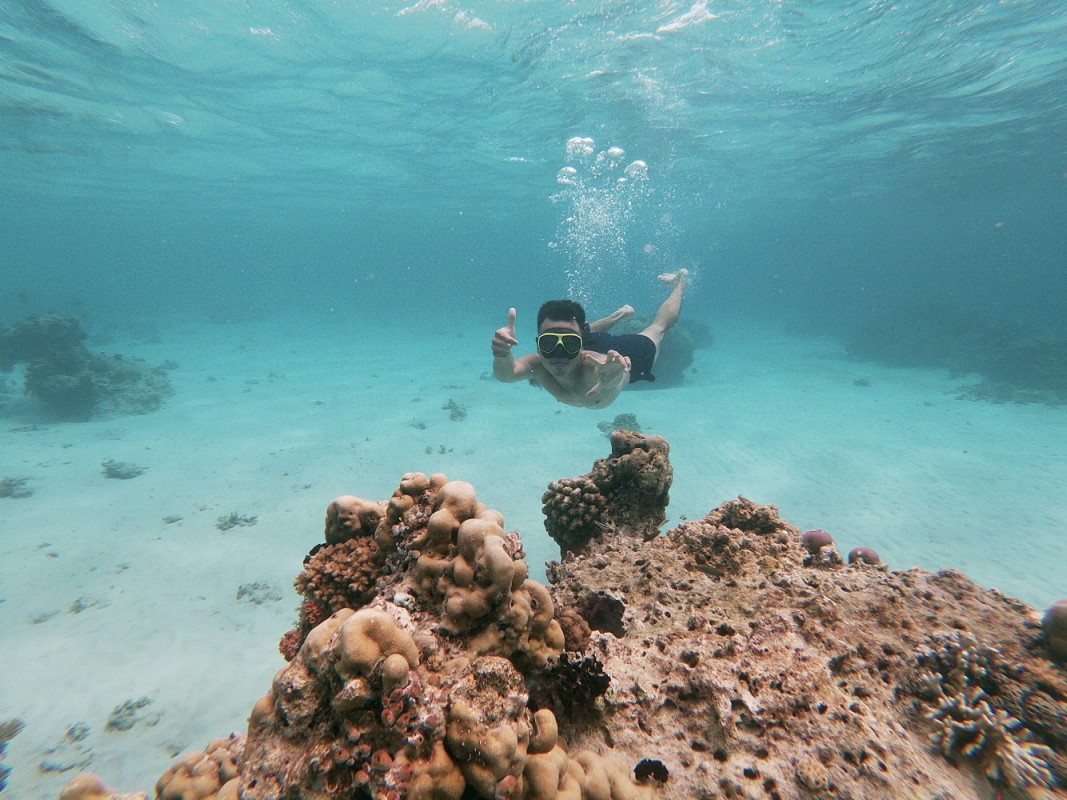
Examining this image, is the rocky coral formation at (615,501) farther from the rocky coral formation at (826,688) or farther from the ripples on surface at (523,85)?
the ripples on surface at (523,85)

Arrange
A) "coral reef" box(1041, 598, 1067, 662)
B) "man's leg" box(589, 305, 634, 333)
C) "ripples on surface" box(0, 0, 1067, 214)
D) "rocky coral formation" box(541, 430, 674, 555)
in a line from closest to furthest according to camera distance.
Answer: "coral reef" box(1041, 598, 1067, 662) → "rocky coral formation" box(541, 430, 674, 555) → "man's leg" box(589, 305, 634, 333) → "ripples on surface" box(0, 0, 1067, 214)

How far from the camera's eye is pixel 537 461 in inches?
547

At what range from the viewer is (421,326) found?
52.7 metres

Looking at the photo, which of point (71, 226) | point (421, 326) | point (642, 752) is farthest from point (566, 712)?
point (71, 226)

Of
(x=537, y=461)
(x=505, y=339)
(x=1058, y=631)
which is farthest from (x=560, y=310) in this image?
(x=537, y=461)

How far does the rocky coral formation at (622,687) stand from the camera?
206cm

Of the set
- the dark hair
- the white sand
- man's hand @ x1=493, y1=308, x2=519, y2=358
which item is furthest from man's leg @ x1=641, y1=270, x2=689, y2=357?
man's hand @ x1=493, y1=308, x2=519, y2=358

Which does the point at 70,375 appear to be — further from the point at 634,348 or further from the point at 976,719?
the point at 976,719

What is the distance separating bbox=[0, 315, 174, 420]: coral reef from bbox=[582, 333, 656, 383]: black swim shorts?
73.8ft

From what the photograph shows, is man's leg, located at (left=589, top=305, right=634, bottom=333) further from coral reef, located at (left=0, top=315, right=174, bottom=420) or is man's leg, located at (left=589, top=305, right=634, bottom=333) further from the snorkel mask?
coral reef, located at (left=0, top=315, right=174, bottom=420)

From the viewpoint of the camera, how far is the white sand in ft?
23.9

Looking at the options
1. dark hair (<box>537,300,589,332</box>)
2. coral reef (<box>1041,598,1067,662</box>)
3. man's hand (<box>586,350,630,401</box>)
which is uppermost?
dark hair (<box>537,300,589,332</box>)

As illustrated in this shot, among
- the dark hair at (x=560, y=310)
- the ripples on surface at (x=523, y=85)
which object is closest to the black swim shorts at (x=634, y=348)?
the dark hair at (x=560, y=310)

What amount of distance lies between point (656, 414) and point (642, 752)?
16.8 metres
